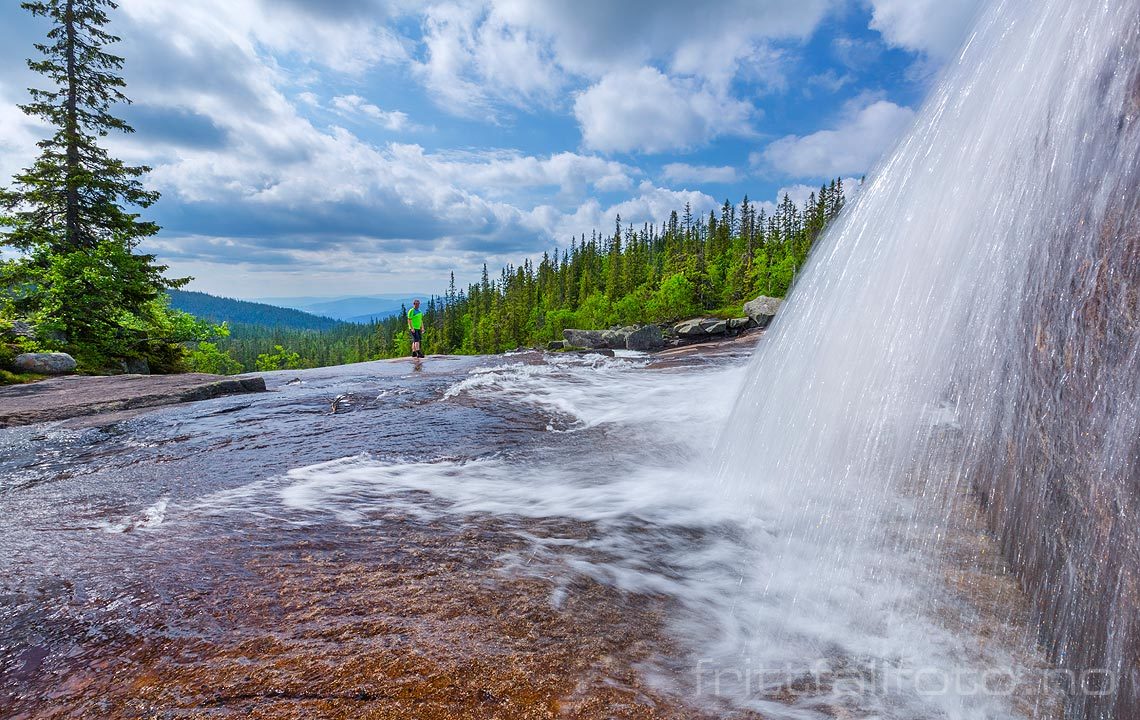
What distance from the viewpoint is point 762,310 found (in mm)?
55281

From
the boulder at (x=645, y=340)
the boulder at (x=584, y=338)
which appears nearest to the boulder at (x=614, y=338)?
the boulder at (x=584, y=338)

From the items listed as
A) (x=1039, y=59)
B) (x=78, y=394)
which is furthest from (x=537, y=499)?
(x=78, y=394)

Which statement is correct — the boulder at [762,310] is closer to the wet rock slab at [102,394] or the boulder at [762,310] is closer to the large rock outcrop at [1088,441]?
the wet rock slab at [102,394]

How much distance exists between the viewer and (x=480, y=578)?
3498 mm

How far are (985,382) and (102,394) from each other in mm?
16578

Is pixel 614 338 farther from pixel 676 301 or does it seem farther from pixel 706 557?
pixel 706 557

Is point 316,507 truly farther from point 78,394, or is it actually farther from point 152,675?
point 78,394

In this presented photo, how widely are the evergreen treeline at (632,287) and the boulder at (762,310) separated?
467 inches

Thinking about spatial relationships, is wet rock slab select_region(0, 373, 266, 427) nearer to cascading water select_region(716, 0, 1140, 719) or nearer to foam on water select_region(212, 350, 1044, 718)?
foam on water select_region(212, 350, 1044, 718)

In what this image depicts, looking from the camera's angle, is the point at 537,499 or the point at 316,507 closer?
the point at 316,507

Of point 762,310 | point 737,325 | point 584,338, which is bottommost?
point 584,338

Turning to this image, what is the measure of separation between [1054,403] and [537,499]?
14.6 ft

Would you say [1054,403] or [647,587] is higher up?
[1054,403]

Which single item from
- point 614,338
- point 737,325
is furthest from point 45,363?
point 737,325
